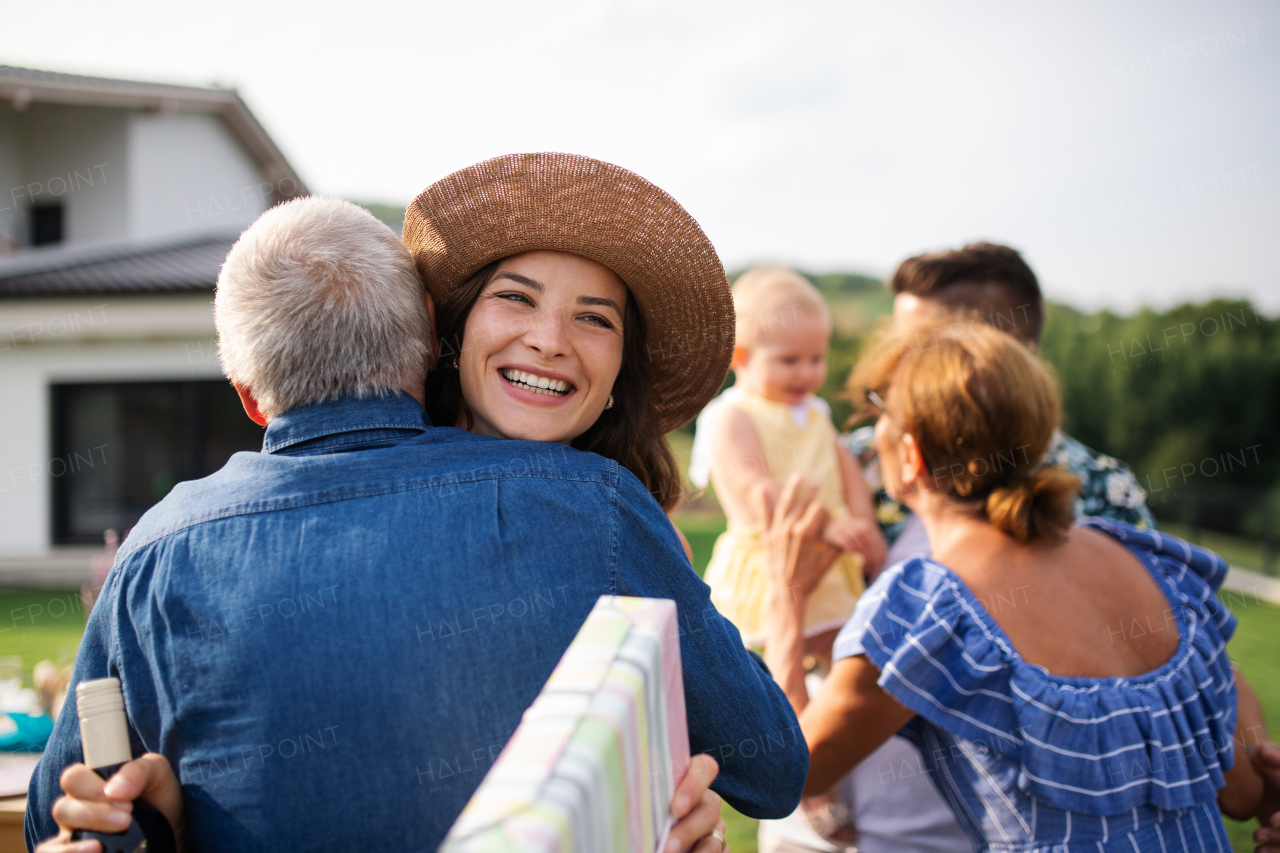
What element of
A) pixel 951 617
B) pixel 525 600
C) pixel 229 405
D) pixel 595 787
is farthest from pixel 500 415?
pixel 229 405

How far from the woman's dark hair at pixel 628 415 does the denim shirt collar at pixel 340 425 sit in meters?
0.58

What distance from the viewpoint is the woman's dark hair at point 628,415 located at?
80.0 inches

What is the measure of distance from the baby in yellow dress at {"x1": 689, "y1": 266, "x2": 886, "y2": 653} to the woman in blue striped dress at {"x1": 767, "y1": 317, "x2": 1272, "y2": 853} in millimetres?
1538

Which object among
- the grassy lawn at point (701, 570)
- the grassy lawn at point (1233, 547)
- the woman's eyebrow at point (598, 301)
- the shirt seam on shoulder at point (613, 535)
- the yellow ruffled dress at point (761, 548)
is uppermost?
the woman's eyebrow at point (598, 301)

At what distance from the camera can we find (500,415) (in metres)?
1.84

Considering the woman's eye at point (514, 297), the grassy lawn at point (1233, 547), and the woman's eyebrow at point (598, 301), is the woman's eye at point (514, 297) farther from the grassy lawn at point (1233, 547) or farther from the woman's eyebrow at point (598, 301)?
the grassy lawn at point (1233, 547)

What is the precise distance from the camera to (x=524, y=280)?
187 centimetres

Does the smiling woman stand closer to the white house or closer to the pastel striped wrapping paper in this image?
the pastel striped wrapping paper

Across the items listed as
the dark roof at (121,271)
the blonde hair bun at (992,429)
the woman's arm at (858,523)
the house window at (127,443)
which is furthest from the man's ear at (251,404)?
the house window at (127,443)

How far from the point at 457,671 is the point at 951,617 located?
1191mm

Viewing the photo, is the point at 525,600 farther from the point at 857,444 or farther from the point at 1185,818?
the point at 857,444

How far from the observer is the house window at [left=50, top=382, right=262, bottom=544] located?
1182cm

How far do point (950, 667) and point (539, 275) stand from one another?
127cm

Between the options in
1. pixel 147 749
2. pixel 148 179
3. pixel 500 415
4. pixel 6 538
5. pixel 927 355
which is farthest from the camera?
pixel 148 179
